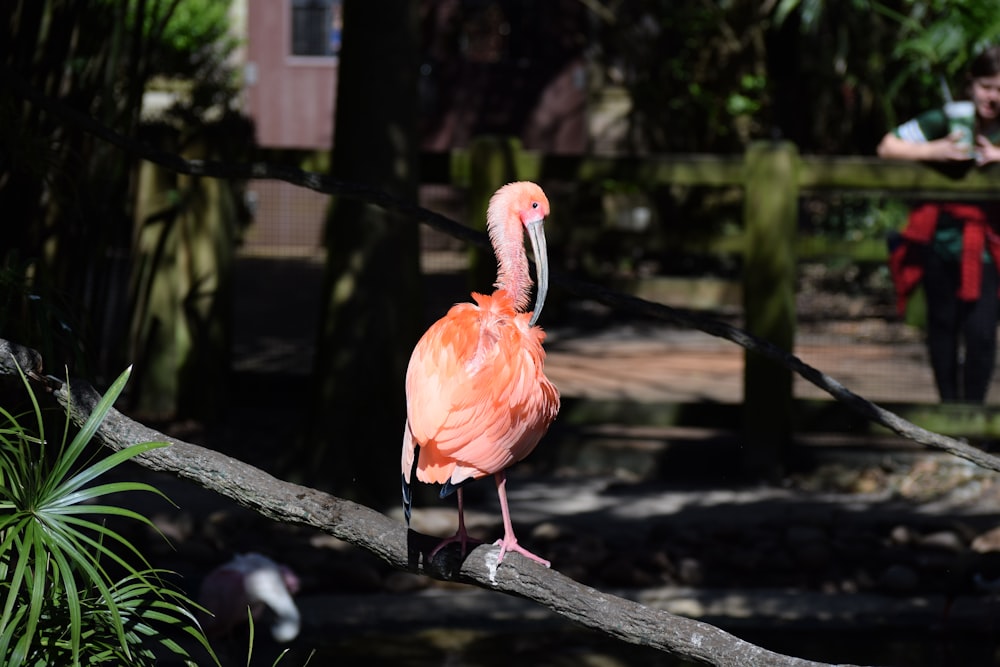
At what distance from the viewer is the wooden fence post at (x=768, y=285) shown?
6.83 metres

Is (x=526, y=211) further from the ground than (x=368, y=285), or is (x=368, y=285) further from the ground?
(x=526, y=211)

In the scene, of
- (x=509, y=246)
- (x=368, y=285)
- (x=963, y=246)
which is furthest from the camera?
(x=963, y=246)

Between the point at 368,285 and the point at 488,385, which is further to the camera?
the point at 368,285

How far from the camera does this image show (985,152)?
6621 mm

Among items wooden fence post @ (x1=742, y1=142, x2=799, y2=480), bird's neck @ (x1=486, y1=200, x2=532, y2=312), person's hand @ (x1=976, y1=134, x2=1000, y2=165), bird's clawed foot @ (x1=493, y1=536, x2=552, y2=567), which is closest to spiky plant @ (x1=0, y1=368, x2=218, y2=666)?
bird's clawed foot @ (x1=493, y1=536, x2=552, y2=567)

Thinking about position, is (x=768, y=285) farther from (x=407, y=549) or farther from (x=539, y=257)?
(x=407, y=549)

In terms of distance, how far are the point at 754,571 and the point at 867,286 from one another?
6.90 metres

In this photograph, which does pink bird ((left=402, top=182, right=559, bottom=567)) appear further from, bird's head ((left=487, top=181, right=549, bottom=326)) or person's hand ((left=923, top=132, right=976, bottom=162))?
person's hand ((left=923, top=132, right=976, bottom=162))

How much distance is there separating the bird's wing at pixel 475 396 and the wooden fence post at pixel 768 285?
398 cm

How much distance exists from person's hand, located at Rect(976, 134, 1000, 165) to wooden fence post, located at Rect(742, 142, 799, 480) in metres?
0.88

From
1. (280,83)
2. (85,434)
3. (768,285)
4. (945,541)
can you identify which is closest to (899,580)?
(945,541)

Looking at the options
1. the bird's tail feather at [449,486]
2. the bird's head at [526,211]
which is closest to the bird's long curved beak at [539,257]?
the bird's head at [526,211]

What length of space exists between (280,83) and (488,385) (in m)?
15.0

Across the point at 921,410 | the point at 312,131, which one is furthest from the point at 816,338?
the point at 312,131
